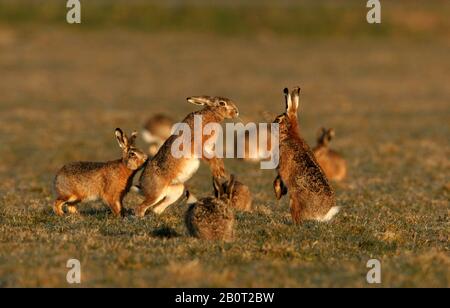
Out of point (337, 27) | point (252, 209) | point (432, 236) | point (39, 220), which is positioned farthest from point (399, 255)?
point (337, 27)

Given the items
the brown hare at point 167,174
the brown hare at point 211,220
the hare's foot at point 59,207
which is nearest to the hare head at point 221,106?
the brown hare at point 167,174

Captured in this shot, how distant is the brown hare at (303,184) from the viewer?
10695 mm

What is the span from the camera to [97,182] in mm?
11914

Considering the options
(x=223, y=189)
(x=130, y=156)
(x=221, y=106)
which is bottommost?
(x=223, y=189)

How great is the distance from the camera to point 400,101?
113ft

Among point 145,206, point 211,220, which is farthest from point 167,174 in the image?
point 211,220

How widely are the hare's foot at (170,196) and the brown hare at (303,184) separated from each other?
4.50 feet

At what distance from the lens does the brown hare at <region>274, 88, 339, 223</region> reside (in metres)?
10.7

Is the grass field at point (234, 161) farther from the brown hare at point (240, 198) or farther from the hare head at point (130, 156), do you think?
the hare head at point (130, 156)

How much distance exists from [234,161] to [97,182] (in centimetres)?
890

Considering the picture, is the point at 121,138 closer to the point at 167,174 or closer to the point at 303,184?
the point at 167,174

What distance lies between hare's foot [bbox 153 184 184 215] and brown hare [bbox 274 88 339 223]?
1371mm

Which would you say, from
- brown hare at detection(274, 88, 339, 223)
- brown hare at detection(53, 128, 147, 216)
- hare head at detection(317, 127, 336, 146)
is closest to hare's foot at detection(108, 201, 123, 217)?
brown hare at detection(53, 128, 147, 216)

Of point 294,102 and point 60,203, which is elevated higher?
point 294,102
